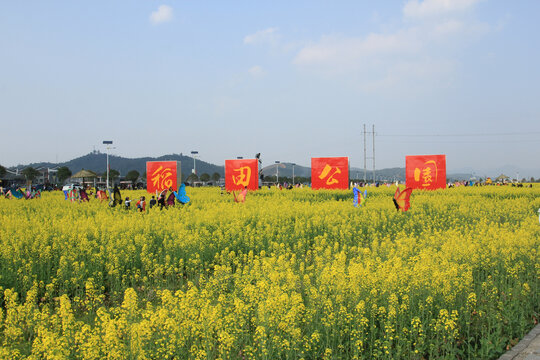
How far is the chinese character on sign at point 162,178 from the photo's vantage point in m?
23.3

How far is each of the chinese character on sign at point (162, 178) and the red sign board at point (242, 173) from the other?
3264 mm

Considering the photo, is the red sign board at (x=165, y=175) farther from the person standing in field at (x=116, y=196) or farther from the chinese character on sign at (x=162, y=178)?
the person standing in field at (x=116, y=196)

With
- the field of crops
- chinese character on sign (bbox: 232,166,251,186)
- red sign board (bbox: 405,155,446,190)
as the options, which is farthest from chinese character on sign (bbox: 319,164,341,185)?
the field of crops

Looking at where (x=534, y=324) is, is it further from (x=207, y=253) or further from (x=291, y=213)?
(x=291, y=213)

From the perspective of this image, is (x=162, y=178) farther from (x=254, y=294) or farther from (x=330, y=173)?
(x=254, y=294)

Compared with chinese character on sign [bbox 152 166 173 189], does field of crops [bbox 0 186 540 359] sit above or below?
below

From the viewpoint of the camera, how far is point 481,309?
5934mm

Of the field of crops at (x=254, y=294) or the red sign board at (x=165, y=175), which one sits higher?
the red sign board at (x=165, y=175)

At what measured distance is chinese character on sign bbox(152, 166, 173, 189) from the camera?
2333 centimetres

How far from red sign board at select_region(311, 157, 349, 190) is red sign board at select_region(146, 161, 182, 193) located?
28.2 feet

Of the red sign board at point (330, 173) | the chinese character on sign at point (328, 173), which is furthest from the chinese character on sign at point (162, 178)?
the chinese character on sign at point (328, 173)

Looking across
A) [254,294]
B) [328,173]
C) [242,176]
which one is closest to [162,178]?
[242,176]

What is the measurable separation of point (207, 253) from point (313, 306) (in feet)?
14.5

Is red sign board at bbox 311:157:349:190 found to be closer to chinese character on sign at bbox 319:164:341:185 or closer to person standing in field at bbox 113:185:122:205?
chinese character on sign at bbox 319:164:341:185
